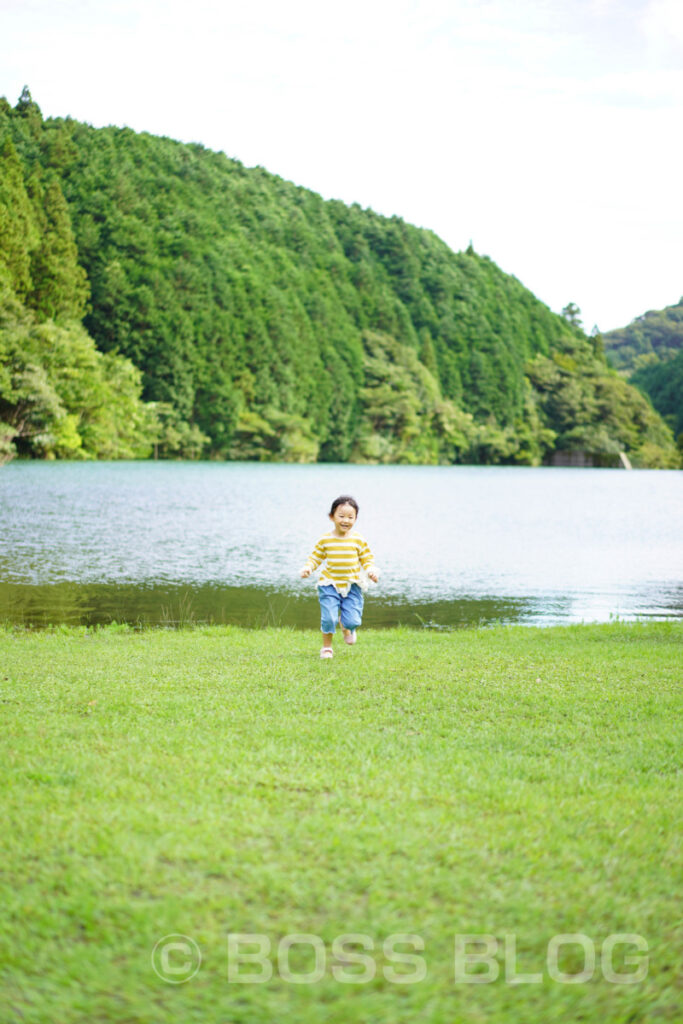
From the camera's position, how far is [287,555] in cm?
2397

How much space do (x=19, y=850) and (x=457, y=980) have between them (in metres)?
2.05

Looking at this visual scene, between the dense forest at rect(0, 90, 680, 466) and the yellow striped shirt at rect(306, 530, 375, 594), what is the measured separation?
50.5 meters

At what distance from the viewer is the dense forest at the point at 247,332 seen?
6888 cm

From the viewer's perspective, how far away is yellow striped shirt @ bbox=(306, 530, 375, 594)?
9.16 meters

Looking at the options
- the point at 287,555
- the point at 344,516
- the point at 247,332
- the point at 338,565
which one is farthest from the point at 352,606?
the point at 247,332

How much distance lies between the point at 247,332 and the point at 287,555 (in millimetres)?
83394

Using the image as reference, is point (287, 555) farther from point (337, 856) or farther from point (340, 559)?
point (337, 856)

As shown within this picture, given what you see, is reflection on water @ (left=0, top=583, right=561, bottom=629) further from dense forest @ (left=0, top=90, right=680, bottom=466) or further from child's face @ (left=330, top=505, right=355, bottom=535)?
dense forest @ (left=0, top=90, right=680, bottom=466)

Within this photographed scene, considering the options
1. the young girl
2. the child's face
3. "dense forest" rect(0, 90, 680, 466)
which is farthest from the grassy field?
"dense forest" rect(0, 90, 680, 466)

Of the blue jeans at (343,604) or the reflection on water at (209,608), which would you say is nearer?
the blue jeans at (343,604)

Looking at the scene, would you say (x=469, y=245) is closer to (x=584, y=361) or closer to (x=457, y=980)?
(x=584, y=361)

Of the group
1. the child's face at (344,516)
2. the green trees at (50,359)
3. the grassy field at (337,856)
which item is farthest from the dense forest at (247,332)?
the grassy field at (337,856)

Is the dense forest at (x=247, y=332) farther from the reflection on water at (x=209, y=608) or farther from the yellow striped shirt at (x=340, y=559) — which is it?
the yellow striped shirt at (x=340, y=559)

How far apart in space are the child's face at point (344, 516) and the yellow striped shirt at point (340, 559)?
17 centimetres
